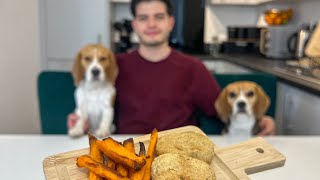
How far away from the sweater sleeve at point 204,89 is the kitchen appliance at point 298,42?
1093 mm

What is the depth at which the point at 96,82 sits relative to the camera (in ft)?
5.62

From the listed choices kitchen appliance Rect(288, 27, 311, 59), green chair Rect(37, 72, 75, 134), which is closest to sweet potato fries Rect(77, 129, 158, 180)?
green chair Rect(37, 72, 75, 134)

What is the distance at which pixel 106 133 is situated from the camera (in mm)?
1578

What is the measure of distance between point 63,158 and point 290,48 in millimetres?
2298

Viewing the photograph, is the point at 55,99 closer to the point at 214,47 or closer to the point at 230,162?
the point at 230,162

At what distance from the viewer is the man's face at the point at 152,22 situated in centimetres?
166

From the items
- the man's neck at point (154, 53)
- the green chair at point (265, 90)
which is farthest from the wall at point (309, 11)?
the man's neck at point (154, 53)

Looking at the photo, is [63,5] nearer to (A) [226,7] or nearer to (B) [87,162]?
(A) [226,7]

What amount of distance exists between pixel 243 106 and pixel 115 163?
3.30 ft

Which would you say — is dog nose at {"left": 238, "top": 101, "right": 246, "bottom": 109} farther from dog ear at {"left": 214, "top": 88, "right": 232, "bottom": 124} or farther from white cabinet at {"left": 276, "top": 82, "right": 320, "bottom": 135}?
white cabinet at {"left": 276, "top": 82, "right": 320, "bottom": 135}

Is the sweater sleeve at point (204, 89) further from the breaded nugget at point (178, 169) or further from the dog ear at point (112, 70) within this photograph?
the breaded nugget at point (178, 169)

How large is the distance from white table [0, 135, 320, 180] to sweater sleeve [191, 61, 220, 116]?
1.33ft

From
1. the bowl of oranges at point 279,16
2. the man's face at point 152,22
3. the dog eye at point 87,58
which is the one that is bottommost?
the dog eye at point 87,58

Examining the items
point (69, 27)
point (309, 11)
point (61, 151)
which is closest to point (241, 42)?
point (309, 11)
